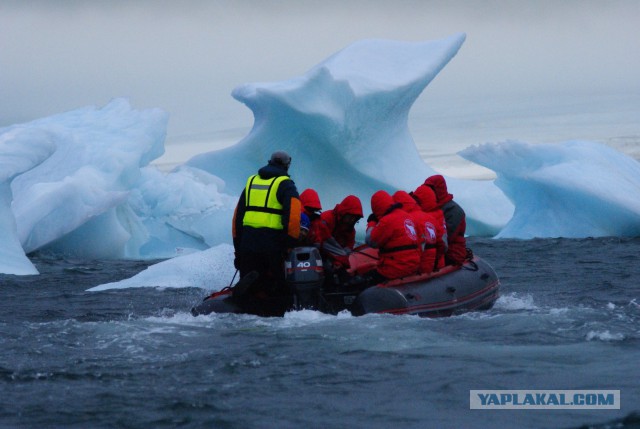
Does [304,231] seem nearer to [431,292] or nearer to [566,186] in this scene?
[431,292]

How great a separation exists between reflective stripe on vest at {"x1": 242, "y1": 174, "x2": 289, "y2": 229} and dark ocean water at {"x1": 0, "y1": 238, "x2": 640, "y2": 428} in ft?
2.66

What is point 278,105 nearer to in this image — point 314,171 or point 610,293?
point 314,171

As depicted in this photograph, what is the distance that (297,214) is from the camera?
8.65 m

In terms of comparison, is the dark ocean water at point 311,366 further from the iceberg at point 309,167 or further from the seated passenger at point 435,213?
the iceberg at point 309,167

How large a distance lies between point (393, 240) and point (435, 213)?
34.8 inches

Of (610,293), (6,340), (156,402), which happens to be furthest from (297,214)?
(610,293)

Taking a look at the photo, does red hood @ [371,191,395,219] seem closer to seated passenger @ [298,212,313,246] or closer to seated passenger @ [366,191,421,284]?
seated passenger @ [366,191,421,284]

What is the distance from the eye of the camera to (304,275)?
336 inches

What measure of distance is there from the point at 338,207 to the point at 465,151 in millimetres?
11173

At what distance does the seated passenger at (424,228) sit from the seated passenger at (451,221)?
1.96 feet

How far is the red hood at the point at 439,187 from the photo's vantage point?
984 cm

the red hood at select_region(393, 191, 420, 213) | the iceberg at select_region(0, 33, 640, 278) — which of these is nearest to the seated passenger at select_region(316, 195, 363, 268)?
the red hood at select_region(393, 191, 420, 213)

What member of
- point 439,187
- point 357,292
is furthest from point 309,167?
point 357,292

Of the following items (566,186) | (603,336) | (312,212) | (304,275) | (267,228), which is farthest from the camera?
(566,186)
